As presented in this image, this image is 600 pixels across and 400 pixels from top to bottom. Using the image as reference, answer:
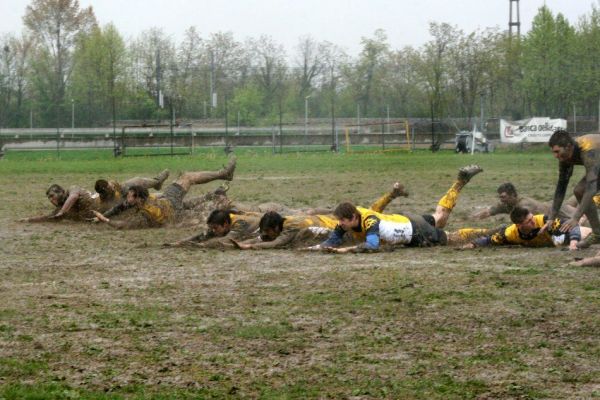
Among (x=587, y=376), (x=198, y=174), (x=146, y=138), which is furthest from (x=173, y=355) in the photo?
(x=146, y=138)

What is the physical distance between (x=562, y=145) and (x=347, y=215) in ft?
8.90

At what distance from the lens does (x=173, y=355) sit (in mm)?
7332

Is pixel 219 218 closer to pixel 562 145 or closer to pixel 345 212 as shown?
pixel 345 212

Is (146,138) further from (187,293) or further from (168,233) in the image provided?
(187,293)

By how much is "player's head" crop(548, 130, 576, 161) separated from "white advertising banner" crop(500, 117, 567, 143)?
1506 inches

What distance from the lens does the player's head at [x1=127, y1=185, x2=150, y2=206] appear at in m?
16.7

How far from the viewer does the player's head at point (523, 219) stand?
12.9 m

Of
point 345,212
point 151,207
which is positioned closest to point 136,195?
point 151,207

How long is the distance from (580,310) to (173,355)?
11.6 feet

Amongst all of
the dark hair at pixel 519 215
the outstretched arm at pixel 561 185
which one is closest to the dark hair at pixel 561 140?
the outstretched arm at pixel 561 185

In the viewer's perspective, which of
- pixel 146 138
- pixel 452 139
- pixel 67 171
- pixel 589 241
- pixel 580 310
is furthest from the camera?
pixel 452 139

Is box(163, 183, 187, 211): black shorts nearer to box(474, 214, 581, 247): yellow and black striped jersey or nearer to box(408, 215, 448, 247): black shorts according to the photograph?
box(408, 215, 448, 247): black shorts

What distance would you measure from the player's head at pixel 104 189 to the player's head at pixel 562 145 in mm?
8405

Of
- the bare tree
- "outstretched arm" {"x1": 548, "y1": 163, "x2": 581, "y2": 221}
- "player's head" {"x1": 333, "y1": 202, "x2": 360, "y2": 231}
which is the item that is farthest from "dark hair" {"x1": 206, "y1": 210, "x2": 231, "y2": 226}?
the bare tree
